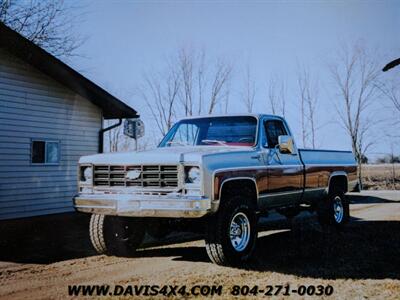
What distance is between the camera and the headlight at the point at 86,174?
20.6 ft

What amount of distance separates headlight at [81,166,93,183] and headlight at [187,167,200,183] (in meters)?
1.60

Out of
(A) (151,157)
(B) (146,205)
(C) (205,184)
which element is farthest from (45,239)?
(C) (205,184)

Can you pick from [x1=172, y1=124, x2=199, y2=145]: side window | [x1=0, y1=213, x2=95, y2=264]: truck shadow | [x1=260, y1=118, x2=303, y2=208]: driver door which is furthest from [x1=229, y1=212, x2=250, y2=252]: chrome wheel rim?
[x1=0, y1=213, x2=95, y2=264]: truck shadow

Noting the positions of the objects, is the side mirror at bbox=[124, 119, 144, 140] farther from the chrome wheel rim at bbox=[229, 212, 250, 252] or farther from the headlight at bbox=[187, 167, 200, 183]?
the headlight at bbox=[187, 167, 200, 183]

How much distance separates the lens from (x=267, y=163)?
22.3 feet

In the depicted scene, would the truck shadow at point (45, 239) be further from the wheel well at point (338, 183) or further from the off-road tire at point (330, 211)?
the wheel well at point (338, 183)

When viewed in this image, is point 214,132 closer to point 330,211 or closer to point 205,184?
point 205,184

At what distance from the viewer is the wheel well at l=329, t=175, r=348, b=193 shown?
9156 millimetres

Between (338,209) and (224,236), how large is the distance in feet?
15.5

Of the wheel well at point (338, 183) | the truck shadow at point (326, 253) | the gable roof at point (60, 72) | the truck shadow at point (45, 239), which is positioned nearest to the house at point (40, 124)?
the gable roof at point (60, 72)

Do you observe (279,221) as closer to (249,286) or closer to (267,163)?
(267,163)

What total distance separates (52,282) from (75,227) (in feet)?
16.0

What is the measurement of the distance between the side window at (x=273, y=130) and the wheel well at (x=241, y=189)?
0.97m

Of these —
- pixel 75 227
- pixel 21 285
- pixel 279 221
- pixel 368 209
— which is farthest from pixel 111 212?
pixel 368 209
